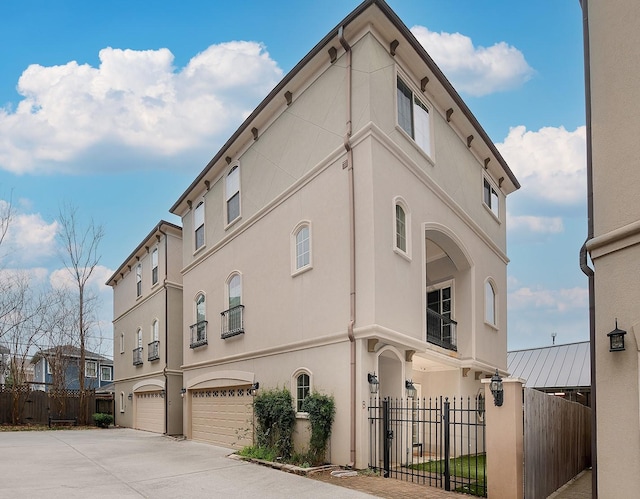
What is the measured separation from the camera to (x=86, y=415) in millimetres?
Answer: 28078

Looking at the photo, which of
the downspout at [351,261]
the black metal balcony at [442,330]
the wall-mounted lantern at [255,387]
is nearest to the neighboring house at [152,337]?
the wall-mounted lantern at [255,387]

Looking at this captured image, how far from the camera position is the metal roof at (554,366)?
67.1 feet

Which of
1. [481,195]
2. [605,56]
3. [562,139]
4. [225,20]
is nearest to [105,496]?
[605,56]

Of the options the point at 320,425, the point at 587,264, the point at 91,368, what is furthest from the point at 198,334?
the point at 91,368

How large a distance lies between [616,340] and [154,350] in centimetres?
2056

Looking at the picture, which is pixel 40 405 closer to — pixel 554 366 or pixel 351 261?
pixel 351 261

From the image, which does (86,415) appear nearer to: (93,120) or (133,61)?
(93,120)

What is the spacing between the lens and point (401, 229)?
41.2 feet

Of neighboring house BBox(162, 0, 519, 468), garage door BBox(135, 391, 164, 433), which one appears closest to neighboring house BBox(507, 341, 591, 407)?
neighboring house BBox(162, 0, 519, 468)

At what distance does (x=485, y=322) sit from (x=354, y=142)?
8.02 m

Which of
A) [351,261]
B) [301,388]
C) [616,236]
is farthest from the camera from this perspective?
[301,388]

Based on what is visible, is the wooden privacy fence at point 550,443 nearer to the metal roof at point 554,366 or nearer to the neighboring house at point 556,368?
the neighboring house at point 556,368

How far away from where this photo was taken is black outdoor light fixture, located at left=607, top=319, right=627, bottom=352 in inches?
244

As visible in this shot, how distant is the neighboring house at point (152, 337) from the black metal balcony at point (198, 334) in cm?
333
